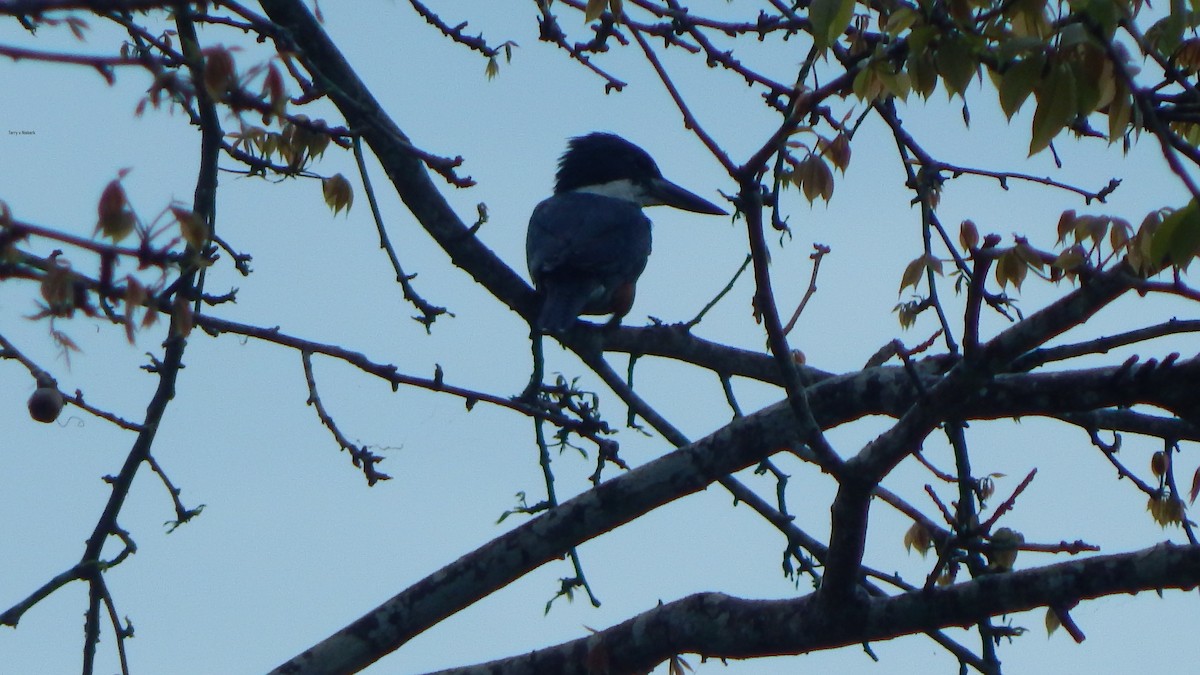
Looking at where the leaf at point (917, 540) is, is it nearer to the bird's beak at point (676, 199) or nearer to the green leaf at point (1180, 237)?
the green leaf at point (1180, 237)

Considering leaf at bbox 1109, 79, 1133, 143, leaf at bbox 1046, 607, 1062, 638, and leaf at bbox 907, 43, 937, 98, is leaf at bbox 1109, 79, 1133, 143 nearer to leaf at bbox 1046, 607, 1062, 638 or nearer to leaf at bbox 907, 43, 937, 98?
leaf at bbox 907, 43, 937, 98

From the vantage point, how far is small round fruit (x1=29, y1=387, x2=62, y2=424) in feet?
7.39

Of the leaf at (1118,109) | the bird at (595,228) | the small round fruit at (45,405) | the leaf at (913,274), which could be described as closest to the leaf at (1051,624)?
the leaf at (913,274)

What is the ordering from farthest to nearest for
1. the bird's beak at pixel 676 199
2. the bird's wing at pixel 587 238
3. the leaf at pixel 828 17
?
the bird's beak at pixel 676 199 < the bird's wing at pixel 587 238 < the leaf at pixel 828 17

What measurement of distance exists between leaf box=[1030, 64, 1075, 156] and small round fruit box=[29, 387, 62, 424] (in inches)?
65.7

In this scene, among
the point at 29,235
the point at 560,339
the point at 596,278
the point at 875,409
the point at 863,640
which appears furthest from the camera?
the point at 596,278

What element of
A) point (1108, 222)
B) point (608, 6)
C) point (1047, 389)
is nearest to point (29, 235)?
point (1047, 389)

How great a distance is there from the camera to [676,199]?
679 cm

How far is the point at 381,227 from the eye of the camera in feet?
10.5

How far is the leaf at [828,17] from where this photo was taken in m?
2.13

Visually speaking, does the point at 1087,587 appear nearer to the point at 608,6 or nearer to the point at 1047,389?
the point at 1047,389

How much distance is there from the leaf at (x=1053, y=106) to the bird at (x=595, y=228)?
178 cm

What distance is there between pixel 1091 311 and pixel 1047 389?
1.05 ft

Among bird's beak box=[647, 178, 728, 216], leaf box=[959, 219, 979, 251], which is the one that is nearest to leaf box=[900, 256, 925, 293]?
leaf box=[959, 219, 979, 251]
